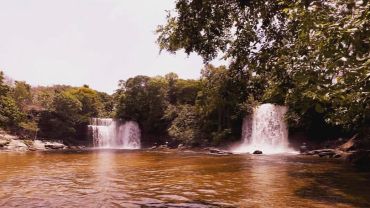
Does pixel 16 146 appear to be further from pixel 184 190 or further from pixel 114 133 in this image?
pixel 184 190

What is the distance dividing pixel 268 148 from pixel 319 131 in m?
6.87

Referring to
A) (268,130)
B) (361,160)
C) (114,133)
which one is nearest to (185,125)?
(268,130)

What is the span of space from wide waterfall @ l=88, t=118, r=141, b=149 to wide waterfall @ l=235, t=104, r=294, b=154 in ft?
70.9

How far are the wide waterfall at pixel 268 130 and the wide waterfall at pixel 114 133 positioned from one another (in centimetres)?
2160

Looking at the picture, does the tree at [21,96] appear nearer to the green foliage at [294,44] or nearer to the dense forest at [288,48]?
the dense forest at [288,48]

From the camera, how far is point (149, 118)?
57.2 meters

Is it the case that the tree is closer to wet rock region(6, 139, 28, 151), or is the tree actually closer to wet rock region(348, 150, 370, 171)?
wet rock region(6, 139, 28, 151)

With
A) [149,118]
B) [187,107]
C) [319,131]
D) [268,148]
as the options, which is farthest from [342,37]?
[149,118]

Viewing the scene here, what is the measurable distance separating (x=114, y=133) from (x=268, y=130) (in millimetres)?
26947

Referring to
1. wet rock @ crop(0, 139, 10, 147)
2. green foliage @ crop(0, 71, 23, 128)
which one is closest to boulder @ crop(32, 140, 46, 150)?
wet rock @ crop(0, 139, 10, 147)

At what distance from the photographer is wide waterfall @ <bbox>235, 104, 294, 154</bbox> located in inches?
1638

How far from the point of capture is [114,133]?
5834 centimetres

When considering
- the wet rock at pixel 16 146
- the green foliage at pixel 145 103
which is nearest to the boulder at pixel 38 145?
the wet rock at pixel 16 146

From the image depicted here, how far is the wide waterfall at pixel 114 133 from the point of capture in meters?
57.2
